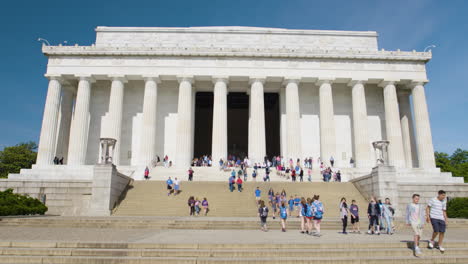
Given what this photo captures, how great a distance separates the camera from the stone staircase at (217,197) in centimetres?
2397

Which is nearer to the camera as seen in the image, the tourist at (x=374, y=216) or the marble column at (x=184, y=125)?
the tourist at (x=374, y=216)

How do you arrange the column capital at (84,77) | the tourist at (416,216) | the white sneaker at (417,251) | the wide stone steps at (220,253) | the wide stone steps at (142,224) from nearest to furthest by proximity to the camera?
1. the wide stone steps at (220,253)
2. the white sneaker at (417,251)
3. the tourist at (416,216)
4. the wide stone steps at (142,224)
5. the column capital at (84,77)

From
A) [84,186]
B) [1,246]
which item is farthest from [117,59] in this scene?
[1,246]

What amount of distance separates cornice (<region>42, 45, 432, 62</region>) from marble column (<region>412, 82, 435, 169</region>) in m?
4.41

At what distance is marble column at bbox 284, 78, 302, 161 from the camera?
4038cm

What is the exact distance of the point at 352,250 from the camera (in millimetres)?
10906

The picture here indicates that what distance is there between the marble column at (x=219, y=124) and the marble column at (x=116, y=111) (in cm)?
1137

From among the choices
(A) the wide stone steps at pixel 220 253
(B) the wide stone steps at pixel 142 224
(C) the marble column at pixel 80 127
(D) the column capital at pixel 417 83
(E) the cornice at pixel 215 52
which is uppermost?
(E) the cornice at pixel 215 52

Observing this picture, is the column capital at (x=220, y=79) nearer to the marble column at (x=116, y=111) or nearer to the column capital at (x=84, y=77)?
the marble column at (x=116, y=111)

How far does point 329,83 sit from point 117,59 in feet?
86.0

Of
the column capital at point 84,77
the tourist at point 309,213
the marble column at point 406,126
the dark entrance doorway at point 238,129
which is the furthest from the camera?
the dark entrance doorway at point 238,129

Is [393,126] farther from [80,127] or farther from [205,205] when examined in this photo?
[80,127]

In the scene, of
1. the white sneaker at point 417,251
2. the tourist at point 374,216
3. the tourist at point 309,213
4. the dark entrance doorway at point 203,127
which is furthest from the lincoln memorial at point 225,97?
the white sneaker at point 417,251

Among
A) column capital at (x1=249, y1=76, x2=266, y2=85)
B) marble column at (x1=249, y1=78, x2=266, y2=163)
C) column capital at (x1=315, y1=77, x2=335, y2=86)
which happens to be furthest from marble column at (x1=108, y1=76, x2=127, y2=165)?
column capital at (x1=315, y1=77, x2=335, y2=86)
